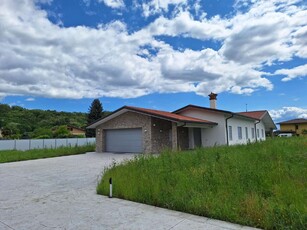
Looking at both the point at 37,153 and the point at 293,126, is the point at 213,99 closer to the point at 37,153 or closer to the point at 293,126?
the point at 37,153

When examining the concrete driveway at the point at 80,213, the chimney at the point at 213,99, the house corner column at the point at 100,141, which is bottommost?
the concrete driveway at the point at 80,213

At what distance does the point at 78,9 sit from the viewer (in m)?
11.9

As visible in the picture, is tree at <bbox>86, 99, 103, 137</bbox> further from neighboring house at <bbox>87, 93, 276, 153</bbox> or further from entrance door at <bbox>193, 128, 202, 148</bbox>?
entrance door at <bbox>193, 128, 202, 148</bbox>

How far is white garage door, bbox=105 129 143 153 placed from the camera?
801 inches

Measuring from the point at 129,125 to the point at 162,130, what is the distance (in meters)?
2.74

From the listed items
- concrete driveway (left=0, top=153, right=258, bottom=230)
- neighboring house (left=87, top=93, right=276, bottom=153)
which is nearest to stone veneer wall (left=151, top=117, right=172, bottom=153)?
neighboring house (left=87, top=93, right=276, bottom=153)

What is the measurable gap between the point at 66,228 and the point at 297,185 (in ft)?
15.3

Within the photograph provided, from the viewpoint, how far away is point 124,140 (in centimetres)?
2134

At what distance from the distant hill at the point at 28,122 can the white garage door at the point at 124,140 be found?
21237 mm

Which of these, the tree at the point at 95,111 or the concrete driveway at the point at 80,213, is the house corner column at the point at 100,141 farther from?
the tree at the point at 95,111

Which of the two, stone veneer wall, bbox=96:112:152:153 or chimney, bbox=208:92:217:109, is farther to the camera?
chimney, bbox=208:92:217:109

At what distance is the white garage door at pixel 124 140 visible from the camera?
20.3 m

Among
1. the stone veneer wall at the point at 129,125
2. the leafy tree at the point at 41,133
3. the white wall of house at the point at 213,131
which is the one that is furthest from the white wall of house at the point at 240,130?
the leafy tree at the point at 41,133

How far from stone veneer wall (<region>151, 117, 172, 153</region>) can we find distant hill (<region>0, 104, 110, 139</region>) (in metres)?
26.0
